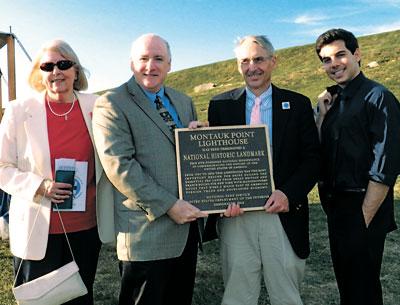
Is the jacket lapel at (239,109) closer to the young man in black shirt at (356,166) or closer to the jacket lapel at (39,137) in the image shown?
the young man in black shirt at (356,166)

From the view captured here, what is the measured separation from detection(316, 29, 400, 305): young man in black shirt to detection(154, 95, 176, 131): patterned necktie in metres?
1.22

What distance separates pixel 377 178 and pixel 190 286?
165cm

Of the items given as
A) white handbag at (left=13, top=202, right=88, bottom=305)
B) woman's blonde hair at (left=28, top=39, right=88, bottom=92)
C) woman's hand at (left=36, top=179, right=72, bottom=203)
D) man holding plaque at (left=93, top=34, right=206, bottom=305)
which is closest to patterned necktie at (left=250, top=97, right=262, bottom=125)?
man holding plaque at (left=93, top=34, right=206, bottom=305)

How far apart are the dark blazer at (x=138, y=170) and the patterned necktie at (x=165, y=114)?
0.08m

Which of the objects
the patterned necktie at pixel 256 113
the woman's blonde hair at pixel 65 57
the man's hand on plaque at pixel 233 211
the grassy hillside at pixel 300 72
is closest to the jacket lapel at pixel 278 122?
the patterned necktie at pixel 256 113

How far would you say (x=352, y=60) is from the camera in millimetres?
3736

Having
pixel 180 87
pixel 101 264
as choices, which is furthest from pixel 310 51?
pixel 101 264

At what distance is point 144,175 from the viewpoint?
3.34m

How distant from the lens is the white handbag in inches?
134

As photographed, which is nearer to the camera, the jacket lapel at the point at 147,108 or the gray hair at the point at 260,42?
the jacket lapel at the point at 147,108

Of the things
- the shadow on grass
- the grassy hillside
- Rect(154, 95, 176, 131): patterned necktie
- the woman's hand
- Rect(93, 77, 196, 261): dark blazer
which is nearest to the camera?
Rect(93, 77, 196, 261): dark blazer

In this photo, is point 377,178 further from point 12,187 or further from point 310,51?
point 310,51

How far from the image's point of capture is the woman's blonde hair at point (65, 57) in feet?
11.9

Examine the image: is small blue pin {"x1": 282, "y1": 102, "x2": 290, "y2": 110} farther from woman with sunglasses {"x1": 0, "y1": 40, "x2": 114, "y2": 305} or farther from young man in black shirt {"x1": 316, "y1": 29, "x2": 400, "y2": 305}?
woman with sunglasses {"x1": 0, "y1": 40, "x2": 114, "y2": 305}
